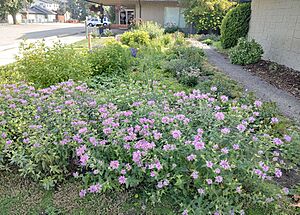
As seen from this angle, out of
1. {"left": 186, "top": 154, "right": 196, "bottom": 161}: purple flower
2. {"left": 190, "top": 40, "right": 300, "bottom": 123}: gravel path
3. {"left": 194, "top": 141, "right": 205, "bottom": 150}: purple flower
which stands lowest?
{"left": 190, "top": 40, "right": 300, "bottom": 123}: gravel path

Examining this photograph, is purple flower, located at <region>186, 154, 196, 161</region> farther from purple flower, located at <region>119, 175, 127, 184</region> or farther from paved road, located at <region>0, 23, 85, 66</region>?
paved road, located at <region>0, 23, 85, 66</region>

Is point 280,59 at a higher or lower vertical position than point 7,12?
lower

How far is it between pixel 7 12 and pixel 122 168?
144 ft

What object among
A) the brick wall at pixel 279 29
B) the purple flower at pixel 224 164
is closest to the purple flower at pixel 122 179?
the purple flower at pixel 224 164

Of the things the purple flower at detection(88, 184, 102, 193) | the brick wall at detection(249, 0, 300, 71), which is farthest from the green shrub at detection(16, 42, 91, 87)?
the brick wall at detection(249, 0, 300, 71)

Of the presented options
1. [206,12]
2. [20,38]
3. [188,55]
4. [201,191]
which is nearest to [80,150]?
[201,191]

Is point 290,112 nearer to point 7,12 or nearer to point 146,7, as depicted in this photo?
point 146,7

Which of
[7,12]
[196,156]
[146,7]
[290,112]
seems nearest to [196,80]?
[290,112]

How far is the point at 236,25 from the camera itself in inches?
425

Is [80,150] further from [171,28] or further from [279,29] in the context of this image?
[171,28]

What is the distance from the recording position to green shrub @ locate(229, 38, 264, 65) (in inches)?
312

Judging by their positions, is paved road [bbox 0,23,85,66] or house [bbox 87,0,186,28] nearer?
paved road [bbox 0,23,85,66]

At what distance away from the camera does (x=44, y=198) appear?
2.19m

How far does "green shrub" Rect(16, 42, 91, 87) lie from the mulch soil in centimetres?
459
